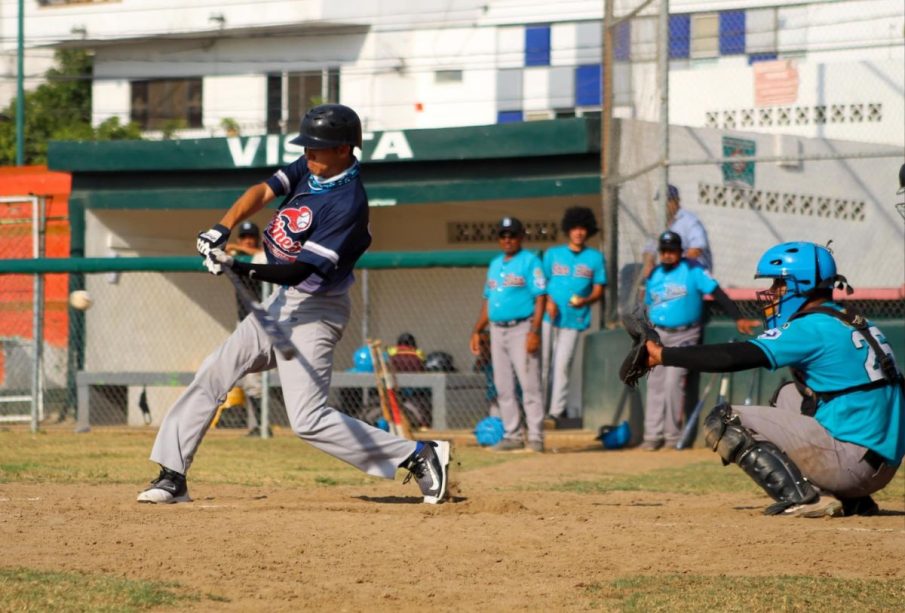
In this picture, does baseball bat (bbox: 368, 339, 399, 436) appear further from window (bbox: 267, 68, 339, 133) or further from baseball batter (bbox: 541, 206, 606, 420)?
window (bbox: 267, 68, 339, 133)

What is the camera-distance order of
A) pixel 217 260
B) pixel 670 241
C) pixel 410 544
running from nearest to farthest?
1. pixel 410 544
2. pixel 217 260
3. pixel 670 241

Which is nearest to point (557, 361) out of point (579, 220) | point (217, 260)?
point (579, 220)

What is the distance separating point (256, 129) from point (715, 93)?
2193 centimetres

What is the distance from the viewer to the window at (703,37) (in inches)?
698

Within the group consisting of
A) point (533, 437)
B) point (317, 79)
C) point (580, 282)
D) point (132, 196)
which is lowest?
point (533, 437)

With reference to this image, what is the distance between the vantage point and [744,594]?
16.0 feet

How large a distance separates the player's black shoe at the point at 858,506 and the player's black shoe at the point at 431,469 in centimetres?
219

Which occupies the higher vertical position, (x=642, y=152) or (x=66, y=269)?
(x=642, y=152)

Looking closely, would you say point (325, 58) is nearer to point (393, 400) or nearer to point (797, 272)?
point (393, 400)

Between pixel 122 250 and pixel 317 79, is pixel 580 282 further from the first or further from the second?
pixel 317 79

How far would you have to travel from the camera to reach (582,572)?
17.5 ft

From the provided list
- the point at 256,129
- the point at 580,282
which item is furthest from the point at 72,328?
the point at 256,129

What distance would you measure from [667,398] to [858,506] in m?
5.22

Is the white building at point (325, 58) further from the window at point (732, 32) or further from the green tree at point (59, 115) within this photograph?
the window at point (732, 32)
